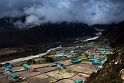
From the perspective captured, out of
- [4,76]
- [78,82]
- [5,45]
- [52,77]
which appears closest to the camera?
[78,82]

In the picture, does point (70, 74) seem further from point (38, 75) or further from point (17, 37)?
point (17, 37)

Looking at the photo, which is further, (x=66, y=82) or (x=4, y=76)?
(x=4, y=76)

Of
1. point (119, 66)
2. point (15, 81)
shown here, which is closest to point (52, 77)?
point (15, 81)

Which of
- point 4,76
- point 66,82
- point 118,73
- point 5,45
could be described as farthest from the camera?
point 5,45

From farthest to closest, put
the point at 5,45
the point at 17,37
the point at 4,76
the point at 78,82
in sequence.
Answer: the point at 17,37 < the point at 5,45 < the point at 4,76 < the point at 78,82

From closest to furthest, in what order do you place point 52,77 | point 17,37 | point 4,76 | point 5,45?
point 52,77, point 4,76, point 5,45, point 17,37

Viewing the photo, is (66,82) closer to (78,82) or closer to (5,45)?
(78,82)

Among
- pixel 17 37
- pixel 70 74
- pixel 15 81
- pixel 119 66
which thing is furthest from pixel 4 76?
pixel 17 37

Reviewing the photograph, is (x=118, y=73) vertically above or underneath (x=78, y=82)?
above

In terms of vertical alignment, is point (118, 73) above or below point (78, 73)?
above
